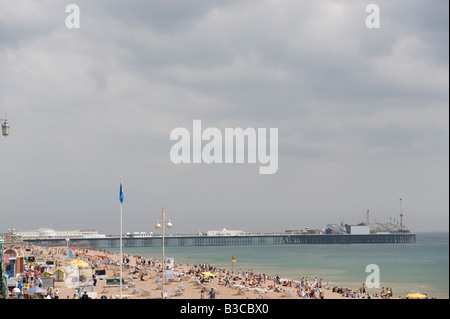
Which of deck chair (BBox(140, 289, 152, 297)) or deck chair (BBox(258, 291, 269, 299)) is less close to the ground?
deck chair (BBox(140, 289, 152, 297))

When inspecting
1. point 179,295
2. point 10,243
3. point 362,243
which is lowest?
point 362,243

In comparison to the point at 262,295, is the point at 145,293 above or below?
above

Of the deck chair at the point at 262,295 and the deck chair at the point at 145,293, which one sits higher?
the deck chair at the point at 145,293

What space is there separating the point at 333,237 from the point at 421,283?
322ft

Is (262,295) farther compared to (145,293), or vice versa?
(262,295)

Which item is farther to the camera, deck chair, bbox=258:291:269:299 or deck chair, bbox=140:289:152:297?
deck chair, bbox=258:291:269:299

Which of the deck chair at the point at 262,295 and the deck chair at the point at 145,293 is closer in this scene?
the deck chair at the point at 145,293
